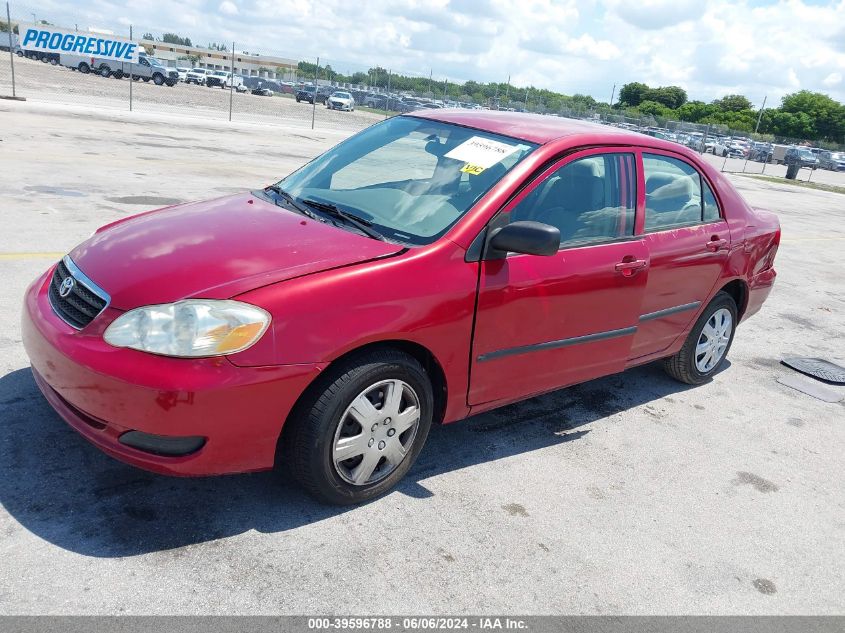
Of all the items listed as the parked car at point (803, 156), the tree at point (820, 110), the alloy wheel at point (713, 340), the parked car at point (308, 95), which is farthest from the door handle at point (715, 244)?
the tree at point (820, 110)

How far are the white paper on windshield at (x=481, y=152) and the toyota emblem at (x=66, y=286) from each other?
196 cm

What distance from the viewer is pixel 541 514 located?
353 cm

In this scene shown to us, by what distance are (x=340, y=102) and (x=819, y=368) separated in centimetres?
4243

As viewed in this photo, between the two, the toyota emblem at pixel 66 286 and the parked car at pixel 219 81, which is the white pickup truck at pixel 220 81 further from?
the toyota emblem at pixel 66 286

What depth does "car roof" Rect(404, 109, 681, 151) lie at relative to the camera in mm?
4105

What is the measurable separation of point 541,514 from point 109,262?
226 centimetres

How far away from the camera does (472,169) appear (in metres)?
3.85

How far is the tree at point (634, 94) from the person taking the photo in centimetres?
12638

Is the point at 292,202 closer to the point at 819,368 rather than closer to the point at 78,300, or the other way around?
the point at 78,300

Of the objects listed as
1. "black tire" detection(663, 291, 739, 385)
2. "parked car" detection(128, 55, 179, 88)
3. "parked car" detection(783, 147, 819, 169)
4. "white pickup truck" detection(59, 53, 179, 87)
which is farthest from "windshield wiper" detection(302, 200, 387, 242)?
"parked car" detection(128, 55, 179, 88)

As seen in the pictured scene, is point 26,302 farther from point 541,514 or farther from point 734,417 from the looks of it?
point 734,417

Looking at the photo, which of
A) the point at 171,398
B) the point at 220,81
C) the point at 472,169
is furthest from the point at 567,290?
the point at 220,81

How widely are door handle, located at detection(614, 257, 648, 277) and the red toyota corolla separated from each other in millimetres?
19

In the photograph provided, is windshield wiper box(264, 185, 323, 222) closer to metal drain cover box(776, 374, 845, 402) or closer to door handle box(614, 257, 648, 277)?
door handle box(614, 257, 648, 277)
